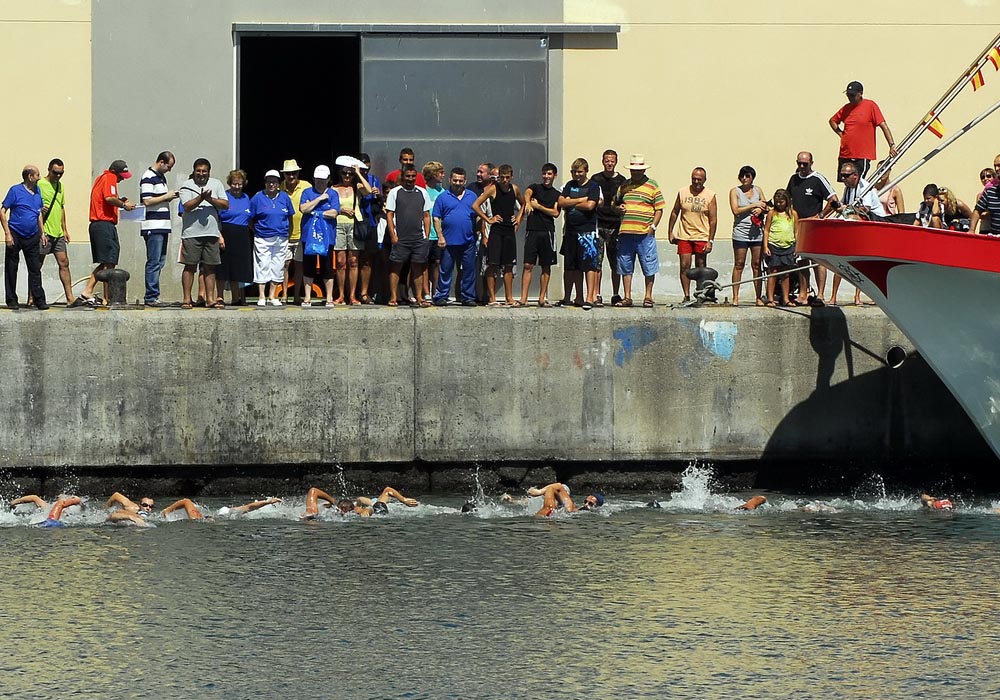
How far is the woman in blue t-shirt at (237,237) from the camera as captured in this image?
17.6 metres

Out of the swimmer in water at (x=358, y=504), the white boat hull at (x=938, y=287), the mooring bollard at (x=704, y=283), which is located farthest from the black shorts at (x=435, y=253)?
the white boat hull at (x=938, y=287)

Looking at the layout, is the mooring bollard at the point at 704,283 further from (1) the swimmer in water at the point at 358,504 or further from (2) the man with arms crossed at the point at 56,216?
(2) the man with arms crossed at the point at 56,216

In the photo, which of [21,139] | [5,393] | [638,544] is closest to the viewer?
[638,544]

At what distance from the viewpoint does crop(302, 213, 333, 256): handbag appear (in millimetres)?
17641

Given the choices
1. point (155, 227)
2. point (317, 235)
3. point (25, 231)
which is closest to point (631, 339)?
point (317, 235)

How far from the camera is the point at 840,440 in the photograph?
17266mm

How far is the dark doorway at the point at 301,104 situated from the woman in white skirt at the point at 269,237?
10.5m

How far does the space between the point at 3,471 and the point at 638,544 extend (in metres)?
6.57

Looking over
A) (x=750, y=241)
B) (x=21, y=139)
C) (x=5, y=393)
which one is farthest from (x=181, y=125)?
(x=750, y=241)

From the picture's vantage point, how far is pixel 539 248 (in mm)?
17750

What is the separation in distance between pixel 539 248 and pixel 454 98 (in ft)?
16.2

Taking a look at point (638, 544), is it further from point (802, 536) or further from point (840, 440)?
point (840, 440)

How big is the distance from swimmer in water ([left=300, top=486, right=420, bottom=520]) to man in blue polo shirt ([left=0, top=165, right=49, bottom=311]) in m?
3.67

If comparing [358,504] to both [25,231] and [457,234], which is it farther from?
[25,231]
